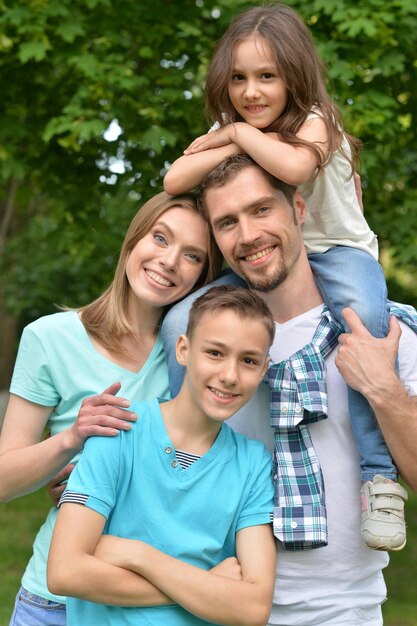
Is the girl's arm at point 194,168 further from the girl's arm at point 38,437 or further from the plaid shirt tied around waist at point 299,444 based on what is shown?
the girl's arm at point 38,437

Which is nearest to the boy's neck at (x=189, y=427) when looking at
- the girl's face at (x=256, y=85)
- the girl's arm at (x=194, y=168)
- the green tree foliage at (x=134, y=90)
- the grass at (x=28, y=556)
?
the girl's arm at (x=194, y=168)

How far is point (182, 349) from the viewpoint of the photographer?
294cm

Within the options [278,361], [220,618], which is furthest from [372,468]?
[220,618]

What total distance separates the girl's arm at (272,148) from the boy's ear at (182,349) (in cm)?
66

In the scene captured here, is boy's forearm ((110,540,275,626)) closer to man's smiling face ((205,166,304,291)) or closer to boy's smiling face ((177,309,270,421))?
boy's smiling face ((177,309,270,421))

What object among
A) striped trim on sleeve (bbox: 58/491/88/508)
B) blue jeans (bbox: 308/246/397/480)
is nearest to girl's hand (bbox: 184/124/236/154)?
blue jeans (bbox: 308/246/397/480)

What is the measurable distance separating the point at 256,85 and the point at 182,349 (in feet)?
4.00

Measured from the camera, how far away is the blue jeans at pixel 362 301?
9.88 ft

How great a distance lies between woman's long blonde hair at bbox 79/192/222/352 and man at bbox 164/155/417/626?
0.52ft

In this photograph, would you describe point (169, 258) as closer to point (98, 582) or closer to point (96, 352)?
point (96, 352)

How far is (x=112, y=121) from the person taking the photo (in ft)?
23.4

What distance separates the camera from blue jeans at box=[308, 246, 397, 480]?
3.01m

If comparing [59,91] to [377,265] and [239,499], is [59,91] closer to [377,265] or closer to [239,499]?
[377,265]

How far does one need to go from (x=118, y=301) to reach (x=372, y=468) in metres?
1.06
